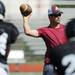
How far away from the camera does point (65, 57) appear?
557 centimetres

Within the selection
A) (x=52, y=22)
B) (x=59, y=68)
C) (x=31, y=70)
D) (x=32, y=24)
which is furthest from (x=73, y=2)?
(x=59, y=68)

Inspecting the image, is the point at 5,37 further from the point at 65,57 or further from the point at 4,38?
the point at 65,57

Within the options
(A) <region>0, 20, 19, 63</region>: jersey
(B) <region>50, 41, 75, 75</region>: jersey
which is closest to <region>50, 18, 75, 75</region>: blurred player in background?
(B) <region>50, 41, 75, 75</region>: jersey

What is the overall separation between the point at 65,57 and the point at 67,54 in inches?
1.4

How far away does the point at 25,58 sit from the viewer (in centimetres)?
1742

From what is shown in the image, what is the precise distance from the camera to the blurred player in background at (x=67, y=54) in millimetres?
5559

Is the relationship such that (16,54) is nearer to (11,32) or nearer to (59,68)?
(11,32)

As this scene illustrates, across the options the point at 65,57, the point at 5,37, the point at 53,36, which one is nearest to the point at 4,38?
the point at 5,37

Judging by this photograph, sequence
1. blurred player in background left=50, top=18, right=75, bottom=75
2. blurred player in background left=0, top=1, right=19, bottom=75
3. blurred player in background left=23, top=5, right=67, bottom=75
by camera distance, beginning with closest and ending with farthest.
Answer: blurred player in background left=50, top=18, right=75, bottom=75
blurred player in background left=0, top=1, right=19, bottom=75
blurred player in background left=23, top=5, right=67, bottom=75

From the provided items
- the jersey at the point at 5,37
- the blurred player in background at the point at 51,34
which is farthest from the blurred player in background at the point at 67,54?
the blurred player in background at the point at 51,34

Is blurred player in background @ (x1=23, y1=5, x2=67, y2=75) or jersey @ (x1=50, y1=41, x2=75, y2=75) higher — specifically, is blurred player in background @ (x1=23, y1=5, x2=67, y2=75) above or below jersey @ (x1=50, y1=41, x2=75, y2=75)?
below

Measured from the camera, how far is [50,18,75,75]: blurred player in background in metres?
5.56

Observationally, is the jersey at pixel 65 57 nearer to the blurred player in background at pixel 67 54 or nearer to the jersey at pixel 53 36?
the blurred player in background at pixel 67 54

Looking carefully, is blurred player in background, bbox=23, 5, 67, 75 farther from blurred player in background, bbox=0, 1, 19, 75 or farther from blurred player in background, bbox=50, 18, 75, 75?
blurred player in background, bbox=50, 18, 75, 75
